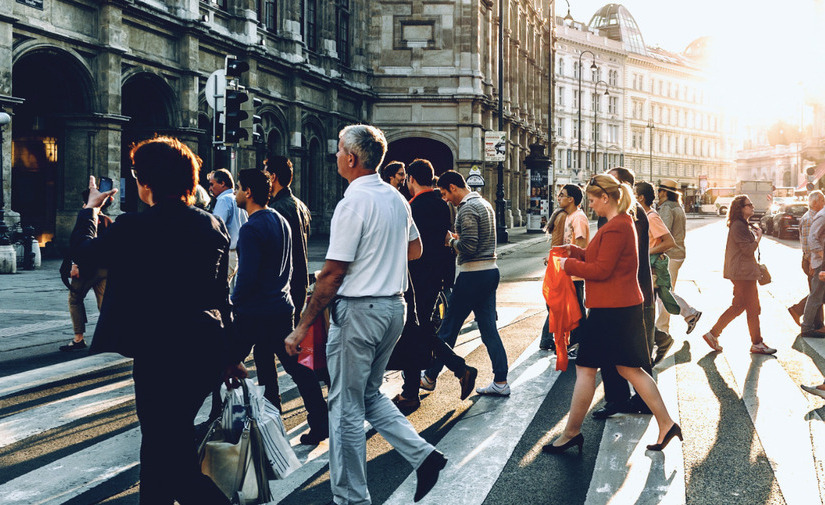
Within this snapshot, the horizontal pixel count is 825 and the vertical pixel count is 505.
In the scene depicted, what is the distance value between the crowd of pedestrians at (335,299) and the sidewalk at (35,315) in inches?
158

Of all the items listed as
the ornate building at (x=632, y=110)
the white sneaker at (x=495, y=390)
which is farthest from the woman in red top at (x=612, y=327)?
the ornate building at (x=632, y=110)

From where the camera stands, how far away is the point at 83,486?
477cm

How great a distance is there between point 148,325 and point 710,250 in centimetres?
2601

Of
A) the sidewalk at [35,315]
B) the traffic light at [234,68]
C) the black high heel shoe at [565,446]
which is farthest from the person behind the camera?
the traffic light at [234,68]

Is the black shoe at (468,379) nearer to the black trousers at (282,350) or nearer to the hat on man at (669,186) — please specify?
the black trousers at (282,350)

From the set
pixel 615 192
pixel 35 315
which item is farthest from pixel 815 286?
pixel 35 315

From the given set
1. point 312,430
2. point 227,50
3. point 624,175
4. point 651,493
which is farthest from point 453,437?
point 227,50

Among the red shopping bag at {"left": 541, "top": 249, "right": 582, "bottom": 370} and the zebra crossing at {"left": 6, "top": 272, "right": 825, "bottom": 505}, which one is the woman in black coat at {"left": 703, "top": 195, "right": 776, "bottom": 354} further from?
the red shopping bag at {"left": 541, "top": 249, "right": 582, "bottom": 370}

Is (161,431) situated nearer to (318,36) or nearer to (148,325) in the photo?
(148,325)

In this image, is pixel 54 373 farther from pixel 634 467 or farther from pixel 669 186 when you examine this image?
pixel 669 186

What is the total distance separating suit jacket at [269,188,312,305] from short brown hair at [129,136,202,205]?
252 centimetres

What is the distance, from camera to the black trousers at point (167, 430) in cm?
352

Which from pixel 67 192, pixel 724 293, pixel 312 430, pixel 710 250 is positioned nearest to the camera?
pixel 312 430

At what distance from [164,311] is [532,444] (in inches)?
118
